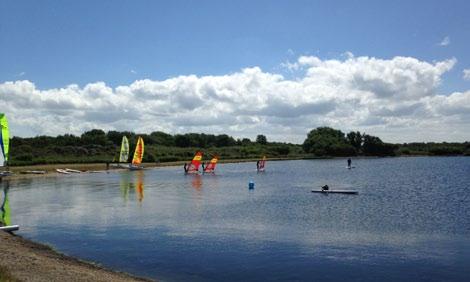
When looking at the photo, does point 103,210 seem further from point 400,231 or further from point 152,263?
point 400,231

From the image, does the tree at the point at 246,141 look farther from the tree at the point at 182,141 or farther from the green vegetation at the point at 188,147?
the tree at the point at 182,141

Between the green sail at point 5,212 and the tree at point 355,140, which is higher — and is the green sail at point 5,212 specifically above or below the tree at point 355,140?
below

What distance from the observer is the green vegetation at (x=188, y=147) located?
97.5 meters

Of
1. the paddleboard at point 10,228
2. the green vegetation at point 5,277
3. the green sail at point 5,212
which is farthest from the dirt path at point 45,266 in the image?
the green sail at point 5,212

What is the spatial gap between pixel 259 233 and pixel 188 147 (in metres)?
126

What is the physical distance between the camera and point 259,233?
907 inches

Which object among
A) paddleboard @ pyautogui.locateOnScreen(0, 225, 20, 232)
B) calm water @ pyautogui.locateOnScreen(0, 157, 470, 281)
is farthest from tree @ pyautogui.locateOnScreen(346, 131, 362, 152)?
paddleboard @ pyautogui.locateOnScreen(0, 225, 20, 232)

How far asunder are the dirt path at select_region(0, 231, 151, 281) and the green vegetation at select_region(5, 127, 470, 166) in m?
59.1

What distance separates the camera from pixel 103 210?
102ft

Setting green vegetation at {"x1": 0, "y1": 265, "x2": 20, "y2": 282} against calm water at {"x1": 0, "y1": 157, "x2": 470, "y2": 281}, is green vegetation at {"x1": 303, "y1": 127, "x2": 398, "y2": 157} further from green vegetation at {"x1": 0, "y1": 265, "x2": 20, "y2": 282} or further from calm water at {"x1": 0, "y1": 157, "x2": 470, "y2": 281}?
green vegetation at {"x1": 0, "y1": 265, "x2": 20, "y2": 282}

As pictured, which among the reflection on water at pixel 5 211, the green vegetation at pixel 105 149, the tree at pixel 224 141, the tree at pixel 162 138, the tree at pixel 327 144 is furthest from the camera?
the tree at pixel 224 141

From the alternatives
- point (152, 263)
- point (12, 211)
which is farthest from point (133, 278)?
point (12, 211)

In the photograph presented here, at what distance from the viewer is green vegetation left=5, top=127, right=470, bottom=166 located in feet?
320

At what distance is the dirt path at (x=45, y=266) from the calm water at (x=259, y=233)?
3.58 ft
